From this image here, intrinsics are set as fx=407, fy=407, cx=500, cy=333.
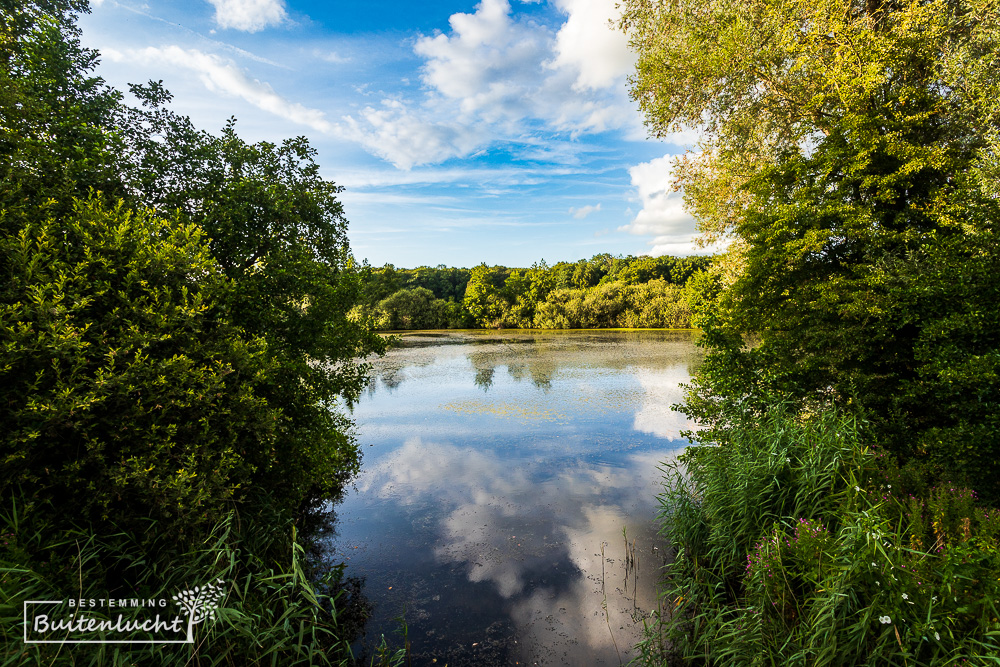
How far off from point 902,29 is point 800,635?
10510 millimetres

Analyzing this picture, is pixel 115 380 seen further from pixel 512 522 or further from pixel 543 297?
pixel 543 297

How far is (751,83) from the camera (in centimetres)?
1056

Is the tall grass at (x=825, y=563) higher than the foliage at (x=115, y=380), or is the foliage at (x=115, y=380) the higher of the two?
the foliage at (x=115, y=380)

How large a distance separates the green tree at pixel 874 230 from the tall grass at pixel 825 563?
104 cm

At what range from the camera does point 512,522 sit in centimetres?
750

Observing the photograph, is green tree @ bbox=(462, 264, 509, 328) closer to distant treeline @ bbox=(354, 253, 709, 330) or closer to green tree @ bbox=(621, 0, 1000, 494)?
distant treeline @ bbox=(354, 253, 709, 330)

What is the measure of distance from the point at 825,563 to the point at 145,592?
→ 626 cm

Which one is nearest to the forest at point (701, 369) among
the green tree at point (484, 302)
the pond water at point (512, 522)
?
the pond water at point (512, 522)

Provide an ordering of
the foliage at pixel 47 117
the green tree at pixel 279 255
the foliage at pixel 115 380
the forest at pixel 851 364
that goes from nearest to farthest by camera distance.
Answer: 1. the forest at pixel 851 364
2. the foliage at pixel 115 380
3. the foliage at pixel 47 117
4. the green tree at pixel 279 255

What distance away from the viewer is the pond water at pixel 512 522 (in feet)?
16.0

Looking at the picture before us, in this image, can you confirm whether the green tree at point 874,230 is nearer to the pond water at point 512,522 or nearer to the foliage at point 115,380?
the pond water at point 512,522

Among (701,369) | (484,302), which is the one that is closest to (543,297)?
(484,302)

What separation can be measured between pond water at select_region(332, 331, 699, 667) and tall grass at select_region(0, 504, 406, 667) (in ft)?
3.49

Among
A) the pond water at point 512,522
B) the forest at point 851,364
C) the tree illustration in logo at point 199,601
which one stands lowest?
the pond water at point 512,522
